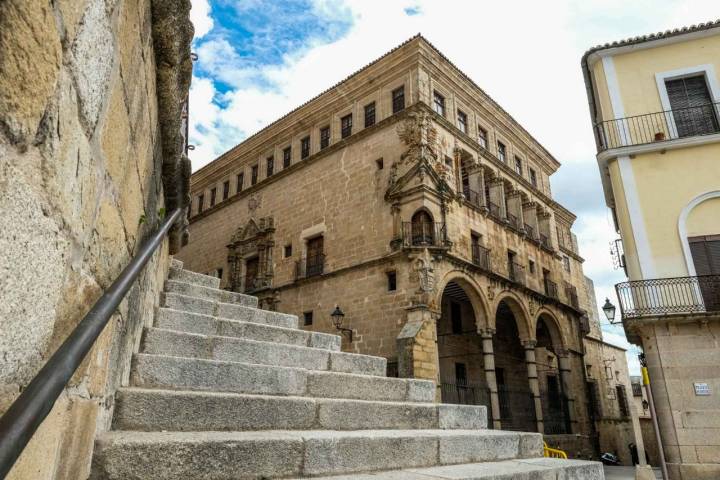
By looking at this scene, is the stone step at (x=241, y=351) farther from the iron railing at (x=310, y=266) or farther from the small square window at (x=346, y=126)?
the small square window at (x=346, y=126)

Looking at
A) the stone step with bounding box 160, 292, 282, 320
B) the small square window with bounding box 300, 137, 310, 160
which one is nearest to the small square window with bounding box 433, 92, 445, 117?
the small square window with bounding box 300, 137, 310, 160

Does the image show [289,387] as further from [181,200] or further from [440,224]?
[440,224]

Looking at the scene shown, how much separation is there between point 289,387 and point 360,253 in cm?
1207

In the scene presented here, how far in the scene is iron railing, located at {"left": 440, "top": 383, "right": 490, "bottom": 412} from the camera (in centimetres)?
1409

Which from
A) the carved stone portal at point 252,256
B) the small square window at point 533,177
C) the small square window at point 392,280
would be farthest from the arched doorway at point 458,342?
the small square window at point 533,177

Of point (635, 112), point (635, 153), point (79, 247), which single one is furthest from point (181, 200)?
point (635, 112)

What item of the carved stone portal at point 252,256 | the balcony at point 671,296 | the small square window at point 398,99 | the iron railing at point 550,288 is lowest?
the balcony at point 671,296

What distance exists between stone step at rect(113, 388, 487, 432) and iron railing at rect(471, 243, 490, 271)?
1217cm

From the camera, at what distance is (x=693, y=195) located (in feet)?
37.8

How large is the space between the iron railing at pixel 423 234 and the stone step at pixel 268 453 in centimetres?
1047

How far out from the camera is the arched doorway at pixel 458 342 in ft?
53.4

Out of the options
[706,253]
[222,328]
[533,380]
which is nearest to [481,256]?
[533,380]

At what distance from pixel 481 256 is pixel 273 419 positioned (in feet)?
45.7

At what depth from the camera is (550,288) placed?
20.1 m
